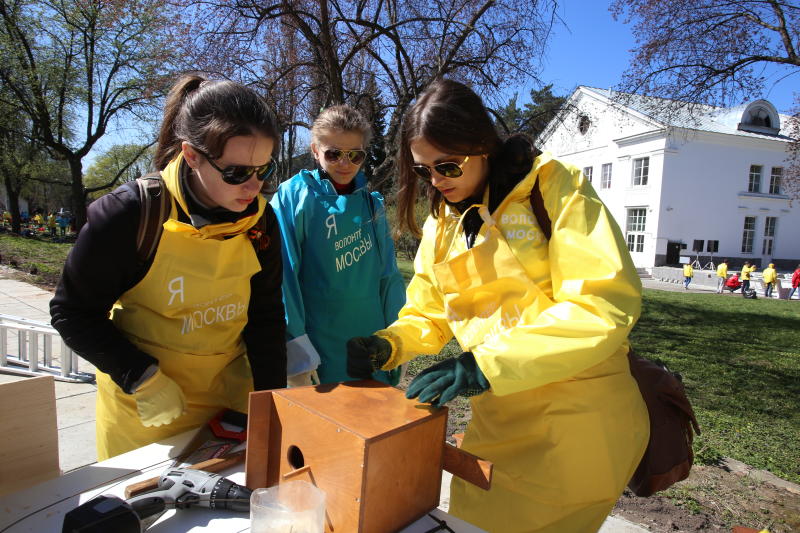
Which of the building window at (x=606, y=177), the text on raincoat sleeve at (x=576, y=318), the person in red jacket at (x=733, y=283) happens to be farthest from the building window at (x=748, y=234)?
the text on raincoat sleeve at (x=576, y=318)

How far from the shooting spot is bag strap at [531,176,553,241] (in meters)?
1.39

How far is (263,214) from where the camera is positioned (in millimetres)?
1681

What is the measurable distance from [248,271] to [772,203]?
3338cm

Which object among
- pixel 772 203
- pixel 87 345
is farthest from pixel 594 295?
pixel 772 203

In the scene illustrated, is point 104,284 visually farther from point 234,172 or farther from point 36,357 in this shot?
point 36,357

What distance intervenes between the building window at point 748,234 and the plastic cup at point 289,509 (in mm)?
32475

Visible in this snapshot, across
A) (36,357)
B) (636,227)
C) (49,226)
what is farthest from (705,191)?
(49,226)

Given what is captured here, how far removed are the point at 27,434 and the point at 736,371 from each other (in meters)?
7.41

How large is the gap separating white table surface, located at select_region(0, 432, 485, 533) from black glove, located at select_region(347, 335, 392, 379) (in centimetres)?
44

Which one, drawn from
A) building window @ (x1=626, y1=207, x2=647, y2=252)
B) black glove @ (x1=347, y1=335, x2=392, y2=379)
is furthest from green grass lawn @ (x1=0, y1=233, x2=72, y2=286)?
building window @ (x1=626, y1=207, x2=647, y2=252)

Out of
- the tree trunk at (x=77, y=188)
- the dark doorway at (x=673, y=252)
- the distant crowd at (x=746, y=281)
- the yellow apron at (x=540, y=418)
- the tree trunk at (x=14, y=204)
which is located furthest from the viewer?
the tree trunk at (x=14, y=204)

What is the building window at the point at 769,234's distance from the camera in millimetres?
27516

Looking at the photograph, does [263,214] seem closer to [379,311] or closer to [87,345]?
[87,345]

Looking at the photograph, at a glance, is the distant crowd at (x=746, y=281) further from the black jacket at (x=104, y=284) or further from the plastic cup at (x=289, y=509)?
the black jacket at (x=104, y=284)
